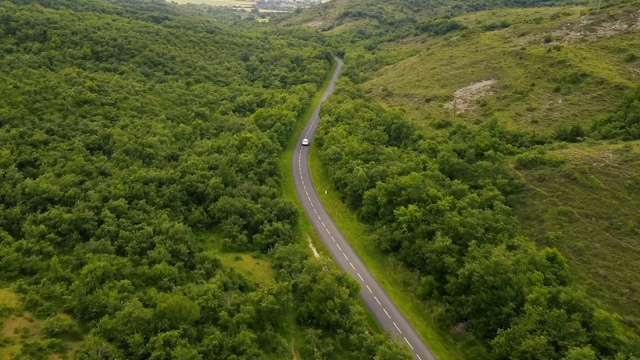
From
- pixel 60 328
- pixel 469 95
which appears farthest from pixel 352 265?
pixel 469 95

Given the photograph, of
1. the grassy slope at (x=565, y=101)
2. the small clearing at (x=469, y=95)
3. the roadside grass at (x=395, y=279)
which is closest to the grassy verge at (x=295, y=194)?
the roadside grass at (x=395, y=279)

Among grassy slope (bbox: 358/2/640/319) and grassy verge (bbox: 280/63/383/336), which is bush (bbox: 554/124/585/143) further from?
grassy verge (bbox: 280/63/383/336)

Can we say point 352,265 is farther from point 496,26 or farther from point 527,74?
point 496,26

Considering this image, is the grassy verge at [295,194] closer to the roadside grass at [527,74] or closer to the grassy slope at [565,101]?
the grassy slope at [565,101]

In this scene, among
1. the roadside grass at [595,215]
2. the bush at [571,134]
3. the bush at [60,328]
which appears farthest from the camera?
the bush at [571,134]

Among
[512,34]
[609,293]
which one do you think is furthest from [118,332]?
[512,34]

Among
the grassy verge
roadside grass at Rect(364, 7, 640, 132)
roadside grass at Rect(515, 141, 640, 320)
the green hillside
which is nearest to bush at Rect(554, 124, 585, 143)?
the green hillside
